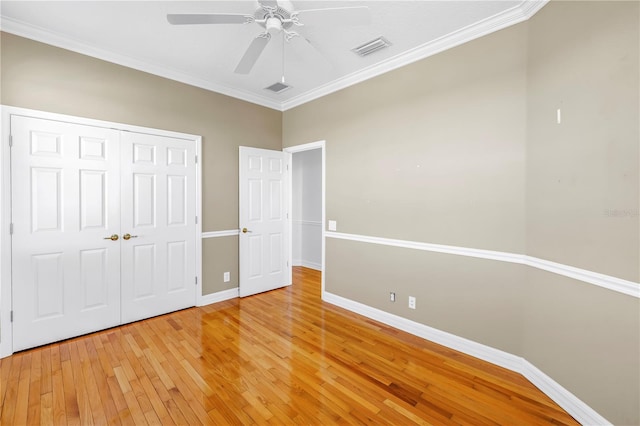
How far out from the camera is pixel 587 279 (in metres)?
1.79

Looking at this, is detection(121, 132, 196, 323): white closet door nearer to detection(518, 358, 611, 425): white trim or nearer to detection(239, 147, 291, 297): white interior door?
detection(239, 147, 291, 297): white interior door

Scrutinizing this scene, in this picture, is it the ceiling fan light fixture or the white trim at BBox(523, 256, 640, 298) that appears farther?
the ceiling fan light fixture

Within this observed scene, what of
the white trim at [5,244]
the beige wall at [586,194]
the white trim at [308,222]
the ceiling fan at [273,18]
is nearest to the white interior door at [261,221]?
the white trim at [308,222]

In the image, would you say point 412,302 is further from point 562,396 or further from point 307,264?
point 307,264

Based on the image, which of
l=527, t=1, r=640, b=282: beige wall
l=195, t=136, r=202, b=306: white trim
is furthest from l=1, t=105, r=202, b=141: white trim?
l=527, t=1, r=640, b=282: beige wall

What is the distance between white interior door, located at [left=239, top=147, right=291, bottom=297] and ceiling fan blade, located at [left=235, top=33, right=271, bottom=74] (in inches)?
69.6

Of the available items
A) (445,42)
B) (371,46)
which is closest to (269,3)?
(371,46)

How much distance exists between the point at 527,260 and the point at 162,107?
13.8 feet

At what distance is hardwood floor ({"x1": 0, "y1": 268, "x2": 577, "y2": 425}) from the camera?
182cm

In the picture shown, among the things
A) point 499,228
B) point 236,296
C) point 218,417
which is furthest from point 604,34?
point 236,296

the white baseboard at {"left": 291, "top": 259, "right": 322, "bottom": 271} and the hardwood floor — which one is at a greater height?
the white baseboard at {"left": 291, "top": 259, "right": 322, "bottom": 271}

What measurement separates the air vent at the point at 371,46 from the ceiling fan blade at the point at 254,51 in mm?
1114

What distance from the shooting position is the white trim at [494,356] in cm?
179

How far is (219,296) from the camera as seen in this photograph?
3932 millimetres
